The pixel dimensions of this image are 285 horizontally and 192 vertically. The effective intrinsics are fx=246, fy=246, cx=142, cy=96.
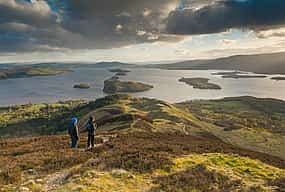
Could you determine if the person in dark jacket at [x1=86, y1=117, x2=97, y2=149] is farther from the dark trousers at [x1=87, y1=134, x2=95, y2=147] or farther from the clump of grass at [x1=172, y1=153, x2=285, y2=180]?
the clump of grass at [x1=172, y1=153, x2=285, y2=180]

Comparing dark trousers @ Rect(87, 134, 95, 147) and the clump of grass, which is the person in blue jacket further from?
the clump of grass

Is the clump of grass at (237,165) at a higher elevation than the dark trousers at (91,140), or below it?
below

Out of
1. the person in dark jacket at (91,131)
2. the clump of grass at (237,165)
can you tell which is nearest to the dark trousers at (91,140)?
the person in dark jacket at (91,131)

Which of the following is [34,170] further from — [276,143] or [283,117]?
[283,117]

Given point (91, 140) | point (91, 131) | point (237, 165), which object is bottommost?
point (237, 165)

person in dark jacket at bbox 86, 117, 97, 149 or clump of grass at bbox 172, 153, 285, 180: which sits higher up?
person in dark jacket at bbox 86, 117, 97, 149

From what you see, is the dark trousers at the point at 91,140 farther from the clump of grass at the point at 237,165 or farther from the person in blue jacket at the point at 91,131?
the clump of grass at the point at 237,165

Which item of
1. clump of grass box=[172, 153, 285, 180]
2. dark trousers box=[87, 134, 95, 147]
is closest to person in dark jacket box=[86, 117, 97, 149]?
dark trousers box=[87, 134, 95, 147]

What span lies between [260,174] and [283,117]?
19229 centimetres

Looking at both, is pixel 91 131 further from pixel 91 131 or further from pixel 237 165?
pixel 237 165

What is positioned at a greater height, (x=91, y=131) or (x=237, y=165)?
(x=91, y=131)

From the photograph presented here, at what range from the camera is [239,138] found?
6750cm

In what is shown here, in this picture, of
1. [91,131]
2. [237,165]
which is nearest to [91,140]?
[91,131]

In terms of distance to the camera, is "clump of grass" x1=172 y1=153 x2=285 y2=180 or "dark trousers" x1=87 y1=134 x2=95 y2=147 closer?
"clump of grass" x1=172 y1=153 x2=285 y2=180
